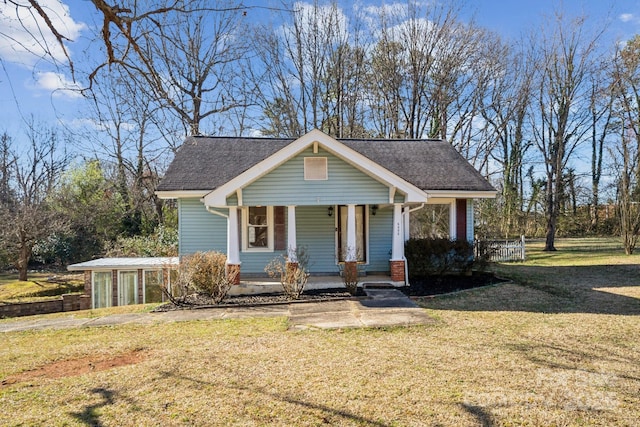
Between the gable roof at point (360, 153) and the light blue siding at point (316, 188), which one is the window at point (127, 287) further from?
the light blue siding at point (316, 188)

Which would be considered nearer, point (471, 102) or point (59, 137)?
point (471, 102)

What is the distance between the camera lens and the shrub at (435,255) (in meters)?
11.2

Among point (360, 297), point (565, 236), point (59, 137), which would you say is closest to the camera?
point (360, 297)

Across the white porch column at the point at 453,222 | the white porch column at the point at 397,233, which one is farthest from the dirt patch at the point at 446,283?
the white porch column at the point at 453,222

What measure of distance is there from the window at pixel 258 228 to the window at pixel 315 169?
2.42 m

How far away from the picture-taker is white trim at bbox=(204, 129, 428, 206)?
9.80 m

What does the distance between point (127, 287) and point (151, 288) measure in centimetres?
71

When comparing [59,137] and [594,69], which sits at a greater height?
[594,69]

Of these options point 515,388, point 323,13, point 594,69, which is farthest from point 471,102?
point 515,388

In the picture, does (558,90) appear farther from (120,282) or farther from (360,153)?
(120,282)

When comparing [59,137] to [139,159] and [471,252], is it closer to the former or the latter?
[139,159]

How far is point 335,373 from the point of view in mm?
4605

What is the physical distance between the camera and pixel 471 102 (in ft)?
82.2

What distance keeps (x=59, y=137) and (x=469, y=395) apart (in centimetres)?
3167
